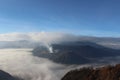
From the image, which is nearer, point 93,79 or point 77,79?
point 93,79

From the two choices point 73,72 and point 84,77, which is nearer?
point 84,77

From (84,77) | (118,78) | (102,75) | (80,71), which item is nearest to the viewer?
(118,78)

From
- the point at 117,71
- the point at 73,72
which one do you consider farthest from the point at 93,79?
the point at 73,72

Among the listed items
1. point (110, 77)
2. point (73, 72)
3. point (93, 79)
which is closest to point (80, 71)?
point (73, 72)

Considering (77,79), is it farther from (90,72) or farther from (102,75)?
(102,75)

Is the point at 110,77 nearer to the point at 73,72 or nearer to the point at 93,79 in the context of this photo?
the point at 93,79

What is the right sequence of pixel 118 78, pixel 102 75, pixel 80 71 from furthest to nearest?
pixel 80 71 → pixel 102 75 → pixel 118 78
